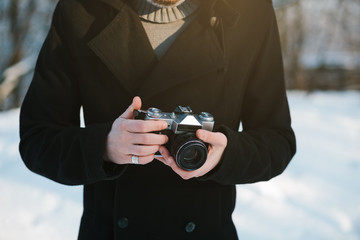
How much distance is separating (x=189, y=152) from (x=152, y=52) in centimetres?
34

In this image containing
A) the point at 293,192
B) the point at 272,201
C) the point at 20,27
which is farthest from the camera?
the point at 20,27

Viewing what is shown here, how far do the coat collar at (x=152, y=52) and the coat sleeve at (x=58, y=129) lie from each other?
0.40ft

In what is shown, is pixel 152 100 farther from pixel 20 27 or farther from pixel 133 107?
pixel 20 27

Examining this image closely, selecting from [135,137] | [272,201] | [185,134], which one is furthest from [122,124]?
[272,201]

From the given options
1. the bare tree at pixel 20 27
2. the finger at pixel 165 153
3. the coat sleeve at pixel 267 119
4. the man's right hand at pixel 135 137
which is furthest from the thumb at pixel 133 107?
the bare tree at pixel 20 27

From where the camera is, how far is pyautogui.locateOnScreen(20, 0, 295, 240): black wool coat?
92cm

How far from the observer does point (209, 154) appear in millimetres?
858

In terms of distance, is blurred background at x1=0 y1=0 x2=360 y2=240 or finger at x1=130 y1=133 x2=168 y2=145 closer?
finger at x1=130 y1=133 x2=168 y2=145

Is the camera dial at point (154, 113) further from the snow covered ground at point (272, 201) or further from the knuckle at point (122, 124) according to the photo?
the snow covered ground at point (272, 201)

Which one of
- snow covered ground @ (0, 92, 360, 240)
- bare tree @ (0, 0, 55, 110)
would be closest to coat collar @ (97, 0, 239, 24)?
snow covered ground @ (0, 92, 360, 240)

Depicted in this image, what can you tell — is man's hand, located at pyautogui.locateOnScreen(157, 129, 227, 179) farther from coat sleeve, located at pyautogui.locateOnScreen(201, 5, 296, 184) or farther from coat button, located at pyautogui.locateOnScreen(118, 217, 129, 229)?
coat button, located at pyautogui.locateOnScreen(118, 217, 129, 229)

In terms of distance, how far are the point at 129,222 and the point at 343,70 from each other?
9.57 metres

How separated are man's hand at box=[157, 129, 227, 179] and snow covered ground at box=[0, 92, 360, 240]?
62.0 inches

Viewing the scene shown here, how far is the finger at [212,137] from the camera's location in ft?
2.60
